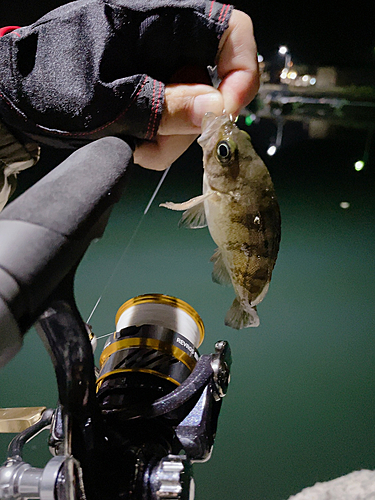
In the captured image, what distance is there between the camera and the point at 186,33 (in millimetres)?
511

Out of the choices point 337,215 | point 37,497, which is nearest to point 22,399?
point 37,497

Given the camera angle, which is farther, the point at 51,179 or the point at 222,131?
the point at 222,131

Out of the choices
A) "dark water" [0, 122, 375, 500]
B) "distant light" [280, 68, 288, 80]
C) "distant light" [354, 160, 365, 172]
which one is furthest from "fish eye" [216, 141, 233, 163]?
"distant light" [280, 68, 288, 80]

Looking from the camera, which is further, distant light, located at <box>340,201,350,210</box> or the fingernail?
distant light, located at <box>340,201,350,210</box>

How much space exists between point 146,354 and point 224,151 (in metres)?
0.30

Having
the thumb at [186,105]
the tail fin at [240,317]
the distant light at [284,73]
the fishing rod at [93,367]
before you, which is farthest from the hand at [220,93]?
the distant light at [284,73]

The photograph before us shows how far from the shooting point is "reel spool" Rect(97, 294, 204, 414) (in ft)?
1.81

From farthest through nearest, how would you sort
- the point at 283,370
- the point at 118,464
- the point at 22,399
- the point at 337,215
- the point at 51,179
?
the point at 337,215
the point at 283,370
the point at 22,399
the point at 118,464
the point at 51,179

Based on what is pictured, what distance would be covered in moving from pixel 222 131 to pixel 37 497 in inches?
17.2

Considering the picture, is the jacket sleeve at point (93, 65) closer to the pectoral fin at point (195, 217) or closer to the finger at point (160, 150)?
the finger at point (160, 150)

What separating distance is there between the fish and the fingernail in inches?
0.5

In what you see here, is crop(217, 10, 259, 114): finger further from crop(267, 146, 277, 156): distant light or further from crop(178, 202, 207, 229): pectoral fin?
crop(267, 146, 277, 156): distant light

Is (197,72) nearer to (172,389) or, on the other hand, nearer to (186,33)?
(186,33)

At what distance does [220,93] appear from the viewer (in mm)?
525
